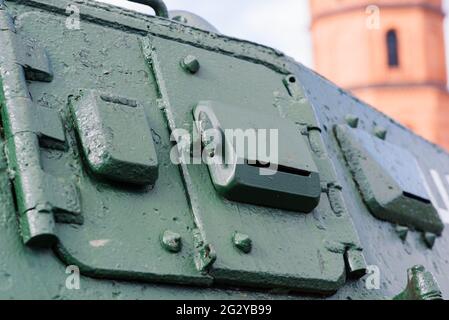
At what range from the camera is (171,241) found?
3.10 m

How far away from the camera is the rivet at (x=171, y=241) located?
10.1 feet

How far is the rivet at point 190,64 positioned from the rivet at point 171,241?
2.48 feet

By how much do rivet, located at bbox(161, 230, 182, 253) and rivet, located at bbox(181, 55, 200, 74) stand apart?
2.48 ft

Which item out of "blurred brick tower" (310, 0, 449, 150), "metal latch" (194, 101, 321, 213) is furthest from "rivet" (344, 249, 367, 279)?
"blurred brick tower" (310, 0, 449, 150)

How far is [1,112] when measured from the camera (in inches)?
122

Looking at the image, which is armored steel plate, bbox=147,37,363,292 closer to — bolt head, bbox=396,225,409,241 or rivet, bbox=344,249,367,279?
rivet, bbox=344,249,367,279

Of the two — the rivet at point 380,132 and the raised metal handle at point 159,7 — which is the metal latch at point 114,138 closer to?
the raised metal handle at point 159,7

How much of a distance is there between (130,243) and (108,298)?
0.62ft

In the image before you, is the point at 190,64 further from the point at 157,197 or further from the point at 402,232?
→ the point at 402,232

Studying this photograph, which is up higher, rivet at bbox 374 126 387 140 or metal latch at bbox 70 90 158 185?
rivet at bbox 374 126 387 140

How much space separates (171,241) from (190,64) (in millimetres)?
807

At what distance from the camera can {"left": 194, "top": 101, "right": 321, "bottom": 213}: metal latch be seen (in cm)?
338

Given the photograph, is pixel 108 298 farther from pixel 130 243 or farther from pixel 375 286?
pixel 375 286
